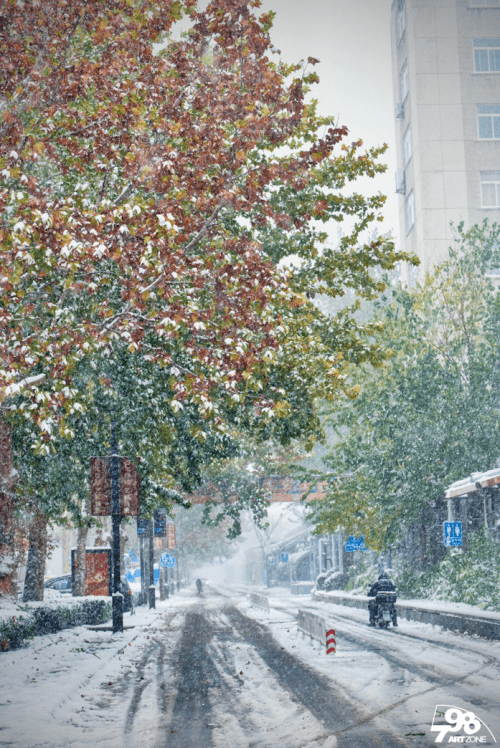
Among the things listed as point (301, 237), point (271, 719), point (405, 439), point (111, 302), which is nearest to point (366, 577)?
point (405, 439)

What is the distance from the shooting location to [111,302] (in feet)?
48.5

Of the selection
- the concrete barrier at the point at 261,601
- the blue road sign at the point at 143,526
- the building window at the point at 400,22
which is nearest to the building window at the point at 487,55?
the building window at the point at 400,22

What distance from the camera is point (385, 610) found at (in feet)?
77.4

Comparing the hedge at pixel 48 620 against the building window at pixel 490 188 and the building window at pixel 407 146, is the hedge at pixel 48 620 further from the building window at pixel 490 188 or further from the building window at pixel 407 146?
the building window at pixel 407 146

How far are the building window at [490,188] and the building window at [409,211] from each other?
167 inches

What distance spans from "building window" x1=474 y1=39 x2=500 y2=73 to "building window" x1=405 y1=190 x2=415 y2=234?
825 centimetres

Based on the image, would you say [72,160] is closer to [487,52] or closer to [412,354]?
[412,354]

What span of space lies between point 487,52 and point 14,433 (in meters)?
44.5

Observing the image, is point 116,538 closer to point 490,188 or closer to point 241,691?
point 241,691

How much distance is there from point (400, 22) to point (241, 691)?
169 feet

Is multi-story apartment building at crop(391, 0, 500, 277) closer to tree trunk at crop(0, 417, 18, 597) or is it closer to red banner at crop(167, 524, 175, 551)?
red banner at crop(167, 524, 175, 551)

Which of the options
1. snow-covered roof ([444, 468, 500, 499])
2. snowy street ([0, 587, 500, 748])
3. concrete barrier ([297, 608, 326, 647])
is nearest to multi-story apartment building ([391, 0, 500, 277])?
snow-covered roof ([444, 468, 500, 499])

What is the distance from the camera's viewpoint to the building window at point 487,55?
51125 mm

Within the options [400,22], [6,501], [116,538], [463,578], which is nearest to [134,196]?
[6,501]
